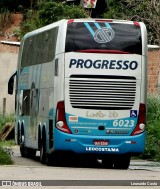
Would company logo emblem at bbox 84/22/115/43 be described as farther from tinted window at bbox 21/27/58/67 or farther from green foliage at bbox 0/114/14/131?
green foliage at bbox 0/114/14/131

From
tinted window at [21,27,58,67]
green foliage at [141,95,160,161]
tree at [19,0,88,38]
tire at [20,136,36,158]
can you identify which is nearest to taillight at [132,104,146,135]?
tinted window at [21,27,58,67]

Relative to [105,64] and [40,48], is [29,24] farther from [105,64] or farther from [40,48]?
[105,64]

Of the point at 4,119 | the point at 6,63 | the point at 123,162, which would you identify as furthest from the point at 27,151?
the point at 6,63

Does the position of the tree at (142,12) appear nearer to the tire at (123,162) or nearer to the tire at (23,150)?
the tire at (23,150)

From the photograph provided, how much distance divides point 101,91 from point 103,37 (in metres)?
1.47

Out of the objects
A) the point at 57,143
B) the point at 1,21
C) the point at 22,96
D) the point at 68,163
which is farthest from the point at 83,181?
the point at 1,21

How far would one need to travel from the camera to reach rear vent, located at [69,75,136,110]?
85.1ft

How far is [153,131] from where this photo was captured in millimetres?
32531

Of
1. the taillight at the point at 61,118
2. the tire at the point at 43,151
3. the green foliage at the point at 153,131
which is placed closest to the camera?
the taillight at the point at 61,118

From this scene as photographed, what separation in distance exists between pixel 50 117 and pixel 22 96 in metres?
4.97

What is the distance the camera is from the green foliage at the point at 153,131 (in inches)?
1242

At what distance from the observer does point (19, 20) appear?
64750 mm

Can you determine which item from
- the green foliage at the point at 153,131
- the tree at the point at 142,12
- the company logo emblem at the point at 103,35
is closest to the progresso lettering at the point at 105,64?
the company logo emblem at the point at 103,35

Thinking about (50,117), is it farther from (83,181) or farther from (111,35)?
(83,181)
